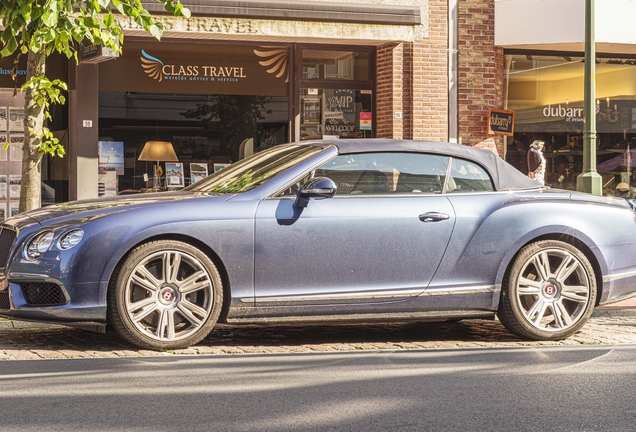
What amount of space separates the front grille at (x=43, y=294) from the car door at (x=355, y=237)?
1311 millimetres

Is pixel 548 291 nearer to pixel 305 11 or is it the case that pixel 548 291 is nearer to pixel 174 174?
pixel 305 11

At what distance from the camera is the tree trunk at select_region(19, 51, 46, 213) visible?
977cm

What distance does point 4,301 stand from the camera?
678cm

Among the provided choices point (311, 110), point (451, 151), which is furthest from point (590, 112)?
point (451, 151)

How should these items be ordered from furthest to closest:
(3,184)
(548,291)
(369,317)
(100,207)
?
(3,184) < (548,291) < (369,317) < (100,207)

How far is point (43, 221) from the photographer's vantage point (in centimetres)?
678

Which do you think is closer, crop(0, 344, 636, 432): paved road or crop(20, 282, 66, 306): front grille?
crop(0, 344, 636, 432): paved road

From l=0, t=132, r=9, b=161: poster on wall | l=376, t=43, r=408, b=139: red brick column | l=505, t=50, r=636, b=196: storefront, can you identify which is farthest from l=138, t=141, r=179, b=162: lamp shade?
l=505, t=50, r=636, b=196: storefront

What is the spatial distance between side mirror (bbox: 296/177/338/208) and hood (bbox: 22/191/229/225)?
0.51 meters

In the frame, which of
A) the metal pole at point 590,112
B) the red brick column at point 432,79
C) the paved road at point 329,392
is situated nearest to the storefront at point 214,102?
the red brick column at point 432,79

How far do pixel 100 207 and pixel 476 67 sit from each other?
10025 mm

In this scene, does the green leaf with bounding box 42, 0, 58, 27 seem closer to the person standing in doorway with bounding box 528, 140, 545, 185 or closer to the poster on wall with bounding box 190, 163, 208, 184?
the poster on wall with bounding box 190, 163, 208, 184

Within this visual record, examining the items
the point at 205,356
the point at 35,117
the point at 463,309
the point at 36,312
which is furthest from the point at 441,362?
the point at 35,117

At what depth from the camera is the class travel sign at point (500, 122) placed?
52.0ft
